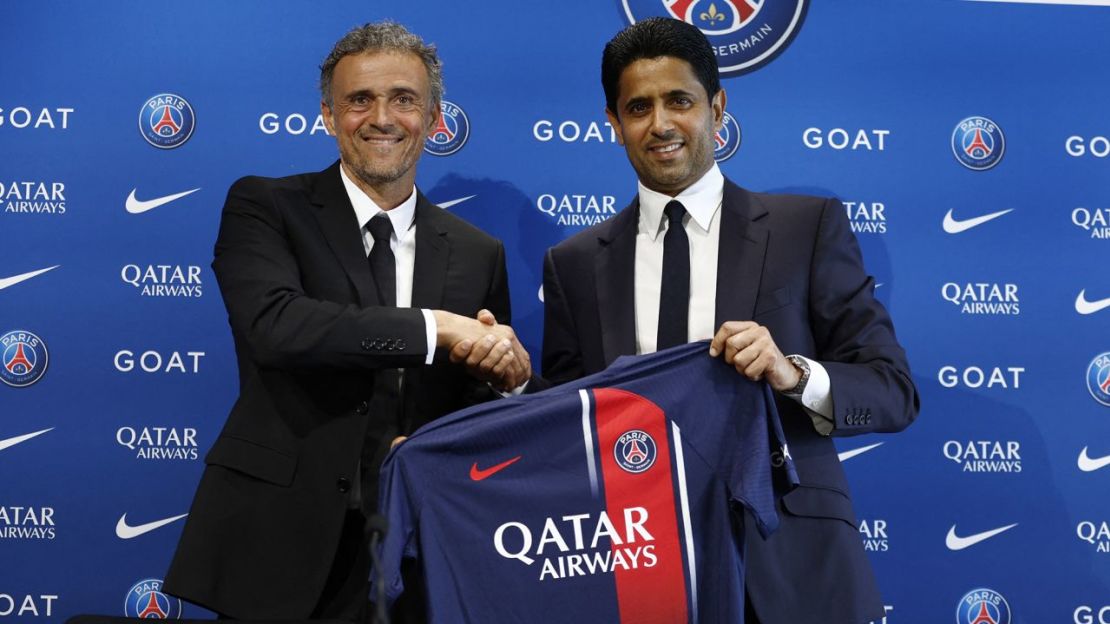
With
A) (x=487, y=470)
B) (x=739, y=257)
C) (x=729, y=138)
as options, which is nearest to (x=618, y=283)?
(x=739, y=257)

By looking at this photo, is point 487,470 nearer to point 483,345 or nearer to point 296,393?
point 483,345

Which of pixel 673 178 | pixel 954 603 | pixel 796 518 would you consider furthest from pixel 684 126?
pixel 954 603

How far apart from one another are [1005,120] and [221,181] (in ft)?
8.79

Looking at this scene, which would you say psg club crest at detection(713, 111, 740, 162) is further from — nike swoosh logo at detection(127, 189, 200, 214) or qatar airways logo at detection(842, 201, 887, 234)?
nike swoosh logo at detection(127, 189, 200, 214)

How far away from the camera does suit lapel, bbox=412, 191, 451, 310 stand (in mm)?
2553

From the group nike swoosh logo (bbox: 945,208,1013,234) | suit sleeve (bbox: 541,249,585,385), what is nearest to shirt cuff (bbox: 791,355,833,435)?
suit sleeve (bbox: 541,249,585,385)

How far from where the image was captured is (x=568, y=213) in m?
3.44

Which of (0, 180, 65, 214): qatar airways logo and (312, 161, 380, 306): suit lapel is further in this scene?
(0, 180, 65, 214): qatar airways logo

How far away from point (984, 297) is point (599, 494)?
1.91 metres

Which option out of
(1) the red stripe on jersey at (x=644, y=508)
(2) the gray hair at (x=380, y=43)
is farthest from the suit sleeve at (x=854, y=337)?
(2) the gray hair at (x=380, y=43)

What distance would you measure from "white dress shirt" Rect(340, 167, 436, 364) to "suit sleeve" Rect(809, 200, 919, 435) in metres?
1.01

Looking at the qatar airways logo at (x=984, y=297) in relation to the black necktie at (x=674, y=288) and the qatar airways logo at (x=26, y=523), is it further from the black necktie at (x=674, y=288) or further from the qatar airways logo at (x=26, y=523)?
the qatar airways logo at (x=26, y=523)

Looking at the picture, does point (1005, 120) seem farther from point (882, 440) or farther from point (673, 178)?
point (673, 178)

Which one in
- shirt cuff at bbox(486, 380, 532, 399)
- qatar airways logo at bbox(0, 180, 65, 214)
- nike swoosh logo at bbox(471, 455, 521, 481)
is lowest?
nike swoosh logo at bbox(471, 455, 521, 481)
